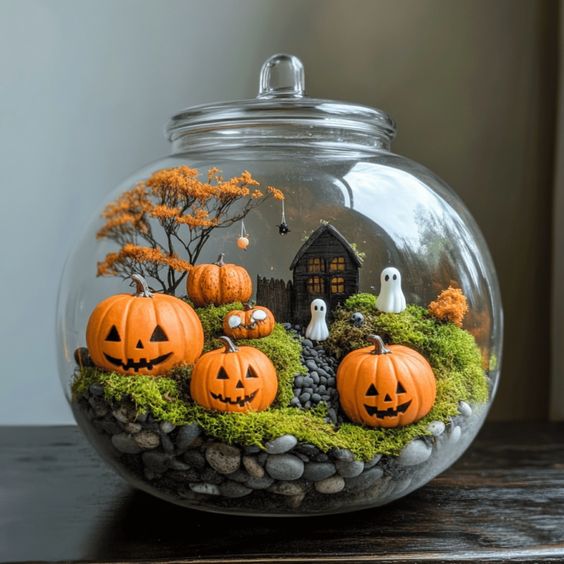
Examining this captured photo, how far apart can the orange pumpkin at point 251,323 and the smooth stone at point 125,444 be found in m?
0.16

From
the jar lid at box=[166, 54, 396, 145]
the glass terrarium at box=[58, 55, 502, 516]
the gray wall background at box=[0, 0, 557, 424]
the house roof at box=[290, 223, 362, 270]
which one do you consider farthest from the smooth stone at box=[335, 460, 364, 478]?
the gray wall background at box=[0, 0, 557, 424]

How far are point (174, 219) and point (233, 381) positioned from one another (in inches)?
8.2

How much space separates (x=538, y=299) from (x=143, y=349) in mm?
1228

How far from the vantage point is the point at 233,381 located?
0.75 meters

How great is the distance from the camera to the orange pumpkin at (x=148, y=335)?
2.56ft

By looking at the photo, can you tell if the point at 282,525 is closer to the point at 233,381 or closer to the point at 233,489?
the point at 233,489

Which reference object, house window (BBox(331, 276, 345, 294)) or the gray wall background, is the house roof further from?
the gray wall background

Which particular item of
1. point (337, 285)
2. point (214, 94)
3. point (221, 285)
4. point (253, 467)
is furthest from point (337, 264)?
point (214, 94)

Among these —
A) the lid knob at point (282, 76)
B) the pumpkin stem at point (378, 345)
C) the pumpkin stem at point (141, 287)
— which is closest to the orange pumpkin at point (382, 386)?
the pumpkin stem at point (378, 345)

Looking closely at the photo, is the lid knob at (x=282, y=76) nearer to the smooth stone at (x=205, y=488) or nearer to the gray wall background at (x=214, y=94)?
the smooth stone at (x=205, y=488)

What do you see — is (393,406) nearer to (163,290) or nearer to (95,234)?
(163,290)

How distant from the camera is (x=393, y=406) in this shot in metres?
0.78

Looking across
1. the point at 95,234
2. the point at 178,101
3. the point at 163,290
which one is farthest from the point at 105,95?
the point at 163,290

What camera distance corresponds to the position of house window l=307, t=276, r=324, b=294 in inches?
30.9
